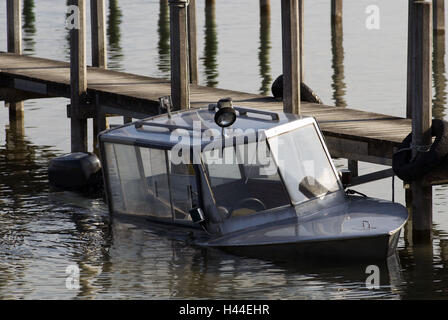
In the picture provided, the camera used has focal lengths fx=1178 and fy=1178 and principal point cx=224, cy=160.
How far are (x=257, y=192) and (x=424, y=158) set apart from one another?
2072mm

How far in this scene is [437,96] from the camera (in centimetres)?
2430

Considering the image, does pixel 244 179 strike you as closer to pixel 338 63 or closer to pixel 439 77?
pixel 439 77

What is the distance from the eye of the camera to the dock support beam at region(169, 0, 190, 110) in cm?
1574

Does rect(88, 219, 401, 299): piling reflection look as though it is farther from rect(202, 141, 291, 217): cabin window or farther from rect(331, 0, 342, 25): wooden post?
rect(331, 0, 342, 25): wooden post

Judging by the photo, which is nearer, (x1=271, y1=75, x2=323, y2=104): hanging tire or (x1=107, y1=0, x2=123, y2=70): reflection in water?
(x1=271, y1=75, x2=323, y2=104): hanging tire

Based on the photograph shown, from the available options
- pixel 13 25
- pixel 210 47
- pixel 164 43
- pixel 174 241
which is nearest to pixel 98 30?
pixel 13 25

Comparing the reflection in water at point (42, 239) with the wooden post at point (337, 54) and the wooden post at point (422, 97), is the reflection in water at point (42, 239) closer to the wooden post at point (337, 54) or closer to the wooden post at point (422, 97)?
the wooden post at point (422, 97)

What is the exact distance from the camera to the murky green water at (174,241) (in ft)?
42.1

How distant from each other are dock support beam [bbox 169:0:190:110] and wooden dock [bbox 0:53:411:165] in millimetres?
1586

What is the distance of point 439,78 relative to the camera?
88.0 feet

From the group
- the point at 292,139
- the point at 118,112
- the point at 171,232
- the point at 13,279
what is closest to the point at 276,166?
the point at 292,139

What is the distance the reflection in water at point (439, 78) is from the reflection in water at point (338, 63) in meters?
1.93

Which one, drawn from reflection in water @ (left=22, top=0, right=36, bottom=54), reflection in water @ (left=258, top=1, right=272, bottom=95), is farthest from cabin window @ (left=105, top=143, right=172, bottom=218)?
reflection in water @ (left=22, top=0, right=36, bottom=54)

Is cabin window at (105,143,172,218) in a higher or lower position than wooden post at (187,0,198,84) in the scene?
lower
